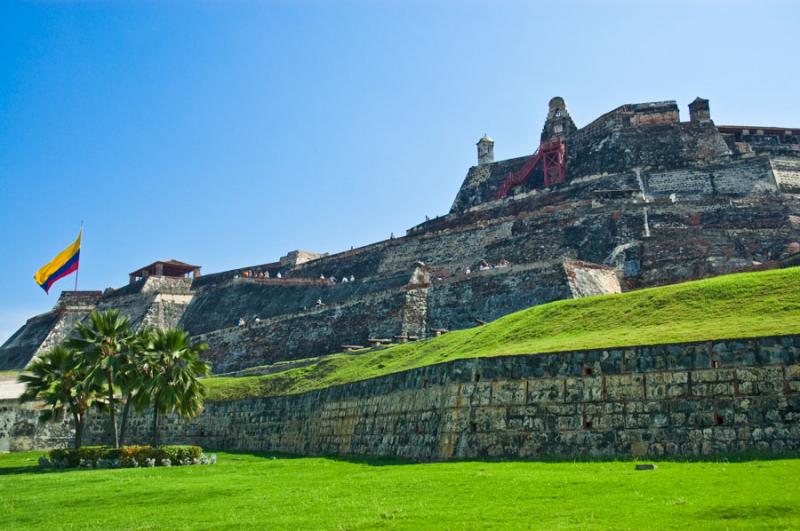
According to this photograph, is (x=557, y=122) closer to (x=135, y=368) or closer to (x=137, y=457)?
(x=135, y=368)

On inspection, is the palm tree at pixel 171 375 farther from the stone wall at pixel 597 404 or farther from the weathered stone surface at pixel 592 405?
the stone wall at pixel 597 404

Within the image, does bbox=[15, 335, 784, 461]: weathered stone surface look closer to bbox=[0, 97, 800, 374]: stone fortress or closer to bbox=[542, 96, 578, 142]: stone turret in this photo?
bbox=[0, 97, 800, 374]: stone fortress

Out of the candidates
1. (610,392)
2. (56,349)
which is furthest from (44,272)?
(610,392)

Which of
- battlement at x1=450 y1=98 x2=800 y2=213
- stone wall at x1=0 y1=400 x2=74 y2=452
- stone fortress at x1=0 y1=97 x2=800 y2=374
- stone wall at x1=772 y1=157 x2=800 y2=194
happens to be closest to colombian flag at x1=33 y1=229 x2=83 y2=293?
stone fortress at x1=0 y1=97 x2=800 y2=374

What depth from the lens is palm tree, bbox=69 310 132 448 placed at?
27109 millimetres

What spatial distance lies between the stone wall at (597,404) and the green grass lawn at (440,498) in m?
1.02

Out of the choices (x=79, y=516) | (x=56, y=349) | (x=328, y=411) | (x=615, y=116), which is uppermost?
(x=615, y=116)

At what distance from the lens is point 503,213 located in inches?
2019

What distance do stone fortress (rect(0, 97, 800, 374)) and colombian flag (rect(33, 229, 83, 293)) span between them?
17.4ft

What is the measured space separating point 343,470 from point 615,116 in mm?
41783

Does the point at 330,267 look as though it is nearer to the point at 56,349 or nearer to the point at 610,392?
the point at 56,349

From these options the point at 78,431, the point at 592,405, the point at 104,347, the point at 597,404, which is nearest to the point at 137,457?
the point at 78,431

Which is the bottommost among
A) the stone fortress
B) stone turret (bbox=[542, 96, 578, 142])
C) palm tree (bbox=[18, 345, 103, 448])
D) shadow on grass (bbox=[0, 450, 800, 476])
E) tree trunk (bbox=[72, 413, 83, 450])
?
shadow on grass (bbox=[0, 450, 800, 476])

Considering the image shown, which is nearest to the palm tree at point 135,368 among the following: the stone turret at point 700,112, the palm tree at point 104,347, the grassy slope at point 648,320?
the palm tree at point 104,347
